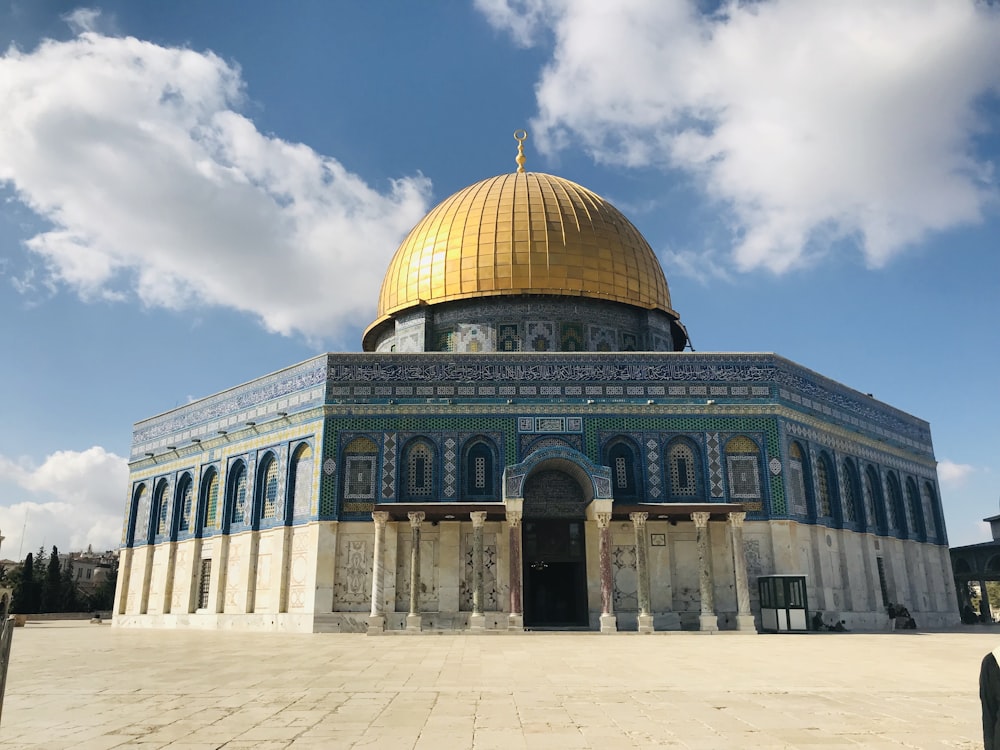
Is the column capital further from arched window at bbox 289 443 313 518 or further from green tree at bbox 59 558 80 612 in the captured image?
green tree at bbox 59 558 80 612

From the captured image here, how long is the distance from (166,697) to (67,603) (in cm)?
4247

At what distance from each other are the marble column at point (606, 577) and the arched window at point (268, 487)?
9.50 m

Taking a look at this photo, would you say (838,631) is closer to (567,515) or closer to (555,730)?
(567,515)

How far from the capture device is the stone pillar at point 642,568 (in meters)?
19.7

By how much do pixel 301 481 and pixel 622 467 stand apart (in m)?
9.02

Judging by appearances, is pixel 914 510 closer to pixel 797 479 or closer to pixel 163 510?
pixel 797 479

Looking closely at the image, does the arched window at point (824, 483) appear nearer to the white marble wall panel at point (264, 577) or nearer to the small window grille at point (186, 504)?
the white marble wall panel at point (264, 577)

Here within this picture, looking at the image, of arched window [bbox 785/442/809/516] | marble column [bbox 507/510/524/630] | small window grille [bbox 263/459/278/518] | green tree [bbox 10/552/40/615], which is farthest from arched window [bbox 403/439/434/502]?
green tree [bbox 10/552/40/615]

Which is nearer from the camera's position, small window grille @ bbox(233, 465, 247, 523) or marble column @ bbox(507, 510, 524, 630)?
marble column @ bbox(507, 510, 524, 630)

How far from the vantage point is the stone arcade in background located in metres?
20.5

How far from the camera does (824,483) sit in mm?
23953

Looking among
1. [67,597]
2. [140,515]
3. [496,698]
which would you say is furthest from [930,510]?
[67,597]

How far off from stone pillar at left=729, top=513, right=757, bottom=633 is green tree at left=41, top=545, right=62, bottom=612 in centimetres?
3781

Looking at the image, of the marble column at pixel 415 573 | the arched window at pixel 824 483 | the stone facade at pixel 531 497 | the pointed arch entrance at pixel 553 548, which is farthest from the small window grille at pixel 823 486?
the marble column at pixel 415 573
